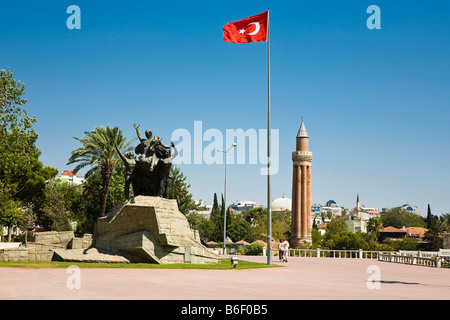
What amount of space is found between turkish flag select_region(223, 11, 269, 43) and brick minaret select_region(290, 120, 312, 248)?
200 feet

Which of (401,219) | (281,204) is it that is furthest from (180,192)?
(401,219)

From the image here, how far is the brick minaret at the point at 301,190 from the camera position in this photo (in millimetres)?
84125

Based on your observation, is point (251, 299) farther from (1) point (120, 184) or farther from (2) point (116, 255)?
(1) point (120, 184)

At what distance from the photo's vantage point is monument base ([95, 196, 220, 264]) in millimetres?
22969

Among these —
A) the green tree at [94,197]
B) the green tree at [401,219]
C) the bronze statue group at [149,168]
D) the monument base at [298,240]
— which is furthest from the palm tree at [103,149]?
the green tree at [401,219]

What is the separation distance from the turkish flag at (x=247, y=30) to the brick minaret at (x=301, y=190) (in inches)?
2399

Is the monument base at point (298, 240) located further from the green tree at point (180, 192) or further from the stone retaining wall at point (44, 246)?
the stone retaining wall at point (44, 246)

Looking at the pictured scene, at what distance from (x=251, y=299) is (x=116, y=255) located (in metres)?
14.2

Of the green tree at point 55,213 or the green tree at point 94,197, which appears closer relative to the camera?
the green tree at point 94,197

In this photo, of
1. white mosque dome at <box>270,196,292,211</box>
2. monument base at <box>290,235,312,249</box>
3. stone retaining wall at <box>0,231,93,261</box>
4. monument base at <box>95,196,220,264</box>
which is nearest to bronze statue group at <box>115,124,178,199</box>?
monument base at <box>95,196,220,264</box>

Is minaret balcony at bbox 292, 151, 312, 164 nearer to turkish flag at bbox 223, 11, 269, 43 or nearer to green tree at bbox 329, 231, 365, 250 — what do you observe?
green tree at bbox 329, 231, 365, 250

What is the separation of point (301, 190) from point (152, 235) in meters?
65.1
